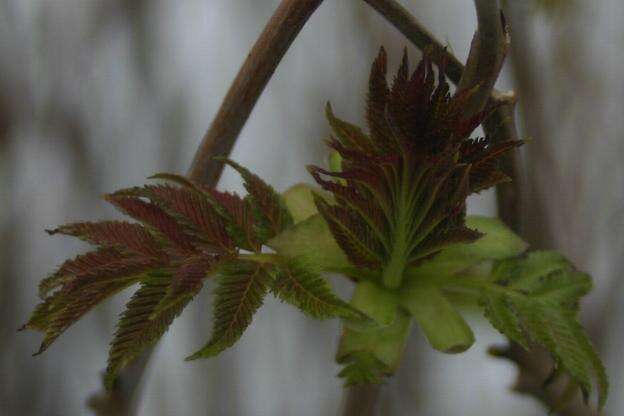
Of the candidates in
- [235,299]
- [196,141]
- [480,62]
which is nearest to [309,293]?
[235,299]

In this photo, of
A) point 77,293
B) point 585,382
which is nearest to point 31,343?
point 77,293

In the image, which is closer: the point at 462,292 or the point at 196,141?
the point at 462,292

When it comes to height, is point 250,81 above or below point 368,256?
above

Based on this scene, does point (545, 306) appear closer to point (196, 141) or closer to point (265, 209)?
point (265, 209)

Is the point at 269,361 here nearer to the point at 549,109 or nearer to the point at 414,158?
the point at 549,109

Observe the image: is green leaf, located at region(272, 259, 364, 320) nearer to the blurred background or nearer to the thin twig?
the thin twig

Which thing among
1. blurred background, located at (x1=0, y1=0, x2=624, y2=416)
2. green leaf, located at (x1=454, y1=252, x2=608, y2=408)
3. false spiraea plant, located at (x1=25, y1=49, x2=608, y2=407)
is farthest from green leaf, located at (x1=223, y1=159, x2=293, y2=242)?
blurred background, located at (x1=0, y1=0, x2=624, y2=416)

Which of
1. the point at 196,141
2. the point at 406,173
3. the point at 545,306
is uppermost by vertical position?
the point at 196,141

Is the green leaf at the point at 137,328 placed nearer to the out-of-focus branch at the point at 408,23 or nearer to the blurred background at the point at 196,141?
the out-of-focus branch at the point at 408,23
